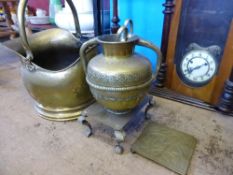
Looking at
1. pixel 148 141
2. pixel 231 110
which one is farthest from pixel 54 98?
pixel 231 110

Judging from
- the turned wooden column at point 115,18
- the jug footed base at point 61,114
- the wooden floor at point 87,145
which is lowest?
the wooden floor at point 87,145

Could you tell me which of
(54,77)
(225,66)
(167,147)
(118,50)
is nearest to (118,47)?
(118,50)

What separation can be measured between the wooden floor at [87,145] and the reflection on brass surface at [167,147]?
25mm

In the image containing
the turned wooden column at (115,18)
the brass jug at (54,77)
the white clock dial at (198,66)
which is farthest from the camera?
the turned wooden column at (115,18)

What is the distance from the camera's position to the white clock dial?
0.92 metres

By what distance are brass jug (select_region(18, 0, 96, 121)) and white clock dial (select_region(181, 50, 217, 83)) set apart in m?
0.50

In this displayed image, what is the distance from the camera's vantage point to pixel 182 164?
67cm

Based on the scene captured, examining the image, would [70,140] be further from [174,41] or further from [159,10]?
[159,10]

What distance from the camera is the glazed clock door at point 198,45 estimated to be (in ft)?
2.77

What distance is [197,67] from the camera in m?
0.96

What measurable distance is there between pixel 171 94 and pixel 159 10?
0.50 meters

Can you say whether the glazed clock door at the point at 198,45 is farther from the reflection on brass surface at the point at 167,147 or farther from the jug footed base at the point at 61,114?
the jug footed base at the point at 61,114

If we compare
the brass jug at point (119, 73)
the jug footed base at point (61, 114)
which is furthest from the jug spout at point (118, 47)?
the jug footed base at point (61, 114)

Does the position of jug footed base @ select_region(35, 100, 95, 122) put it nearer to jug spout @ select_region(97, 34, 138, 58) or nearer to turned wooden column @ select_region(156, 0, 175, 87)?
jug spout @ select_region(97, 34, 138, 58)
